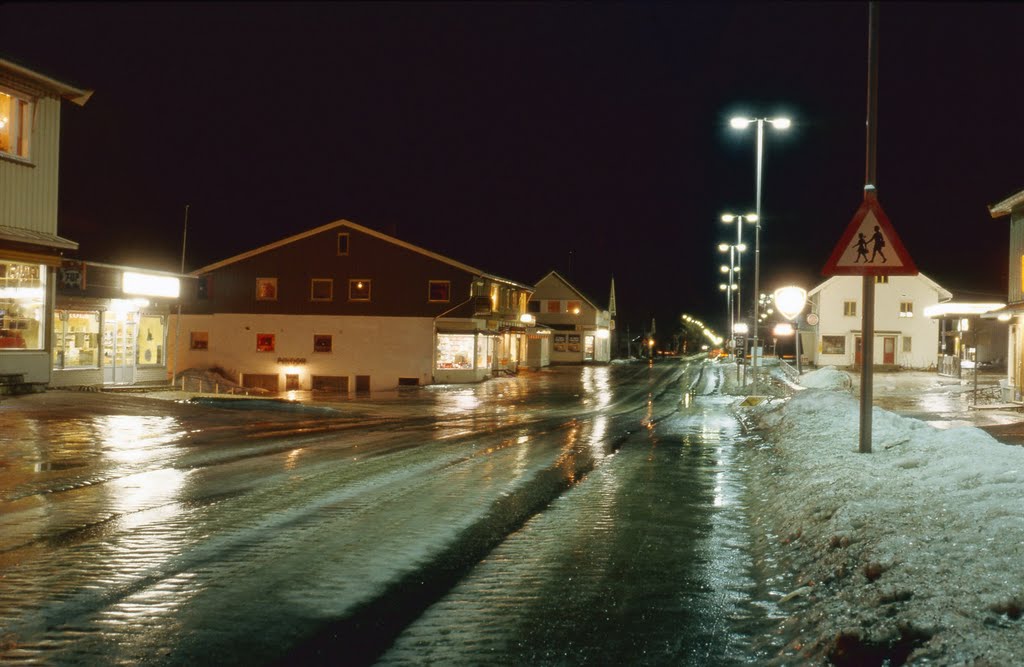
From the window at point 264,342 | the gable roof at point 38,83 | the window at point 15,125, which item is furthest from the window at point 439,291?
the window at point 15,125

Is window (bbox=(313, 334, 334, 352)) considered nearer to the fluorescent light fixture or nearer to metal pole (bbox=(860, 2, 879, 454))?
the fluorescent light fixture

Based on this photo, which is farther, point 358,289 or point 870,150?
point 358,289

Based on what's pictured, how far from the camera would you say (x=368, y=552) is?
7.71m

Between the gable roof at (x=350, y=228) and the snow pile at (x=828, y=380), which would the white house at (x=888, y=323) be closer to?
the gable roof at (x=350, y=228)

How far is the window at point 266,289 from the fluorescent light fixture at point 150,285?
17550mm

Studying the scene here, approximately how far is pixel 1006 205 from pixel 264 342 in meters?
36.7

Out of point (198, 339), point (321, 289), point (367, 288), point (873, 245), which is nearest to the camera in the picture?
point (873, 245)

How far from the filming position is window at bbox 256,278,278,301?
50.4 m

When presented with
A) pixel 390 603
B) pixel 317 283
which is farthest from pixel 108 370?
pixel 390 603

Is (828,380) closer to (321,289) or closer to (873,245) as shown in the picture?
(873,245)

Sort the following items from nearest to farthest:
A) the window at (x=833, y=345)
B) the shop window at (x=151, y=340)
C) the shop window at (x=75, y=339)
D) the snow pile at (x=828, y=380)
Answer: the shop window at (x=75, y=339), the snow pile at (x=828, y=380), the shop window at (x=151, y=340), the window at (x=833, y=345)

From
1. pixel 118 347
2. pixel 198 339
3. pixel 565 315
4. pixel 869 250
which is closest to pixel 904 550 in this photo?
pixel 869 250

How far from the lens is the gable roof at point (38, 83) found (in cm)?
2077

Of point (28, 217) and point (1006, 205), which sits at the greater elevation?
point (1006, 205)
